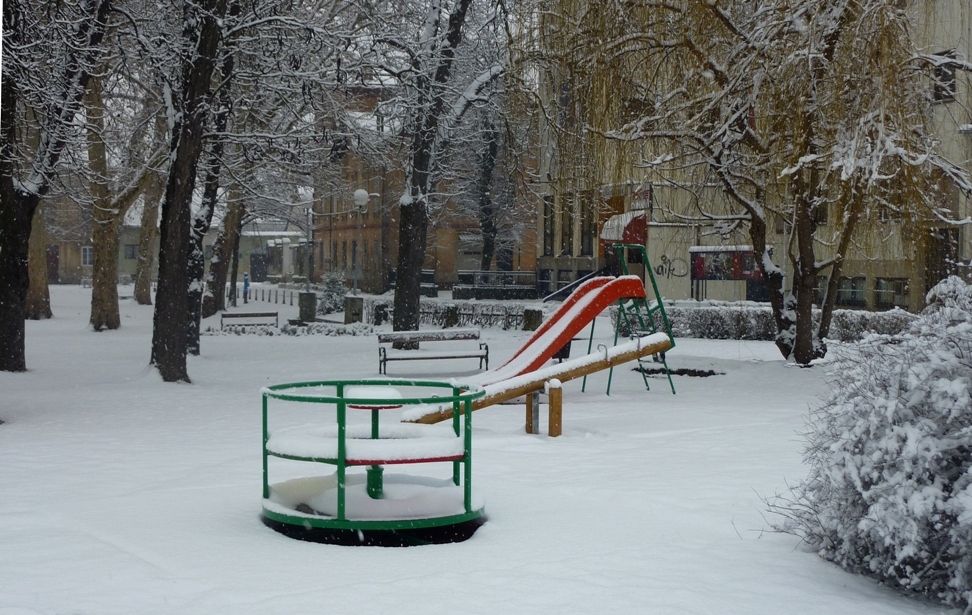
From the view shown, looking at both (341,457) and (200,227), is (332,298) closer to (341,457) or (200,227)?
(200,227)

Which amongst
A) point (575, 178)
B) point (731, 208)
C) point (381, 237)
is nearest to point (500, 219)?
point (381, 237)

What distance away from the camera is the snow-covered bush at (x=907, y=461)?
15.6 ft

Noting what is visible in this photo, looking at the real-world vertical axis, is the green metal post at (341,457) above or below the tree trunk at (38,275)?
below

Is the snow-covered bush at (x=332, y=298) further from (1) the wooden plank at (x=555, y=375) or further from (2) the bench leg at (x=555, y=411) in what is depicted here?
(2) the bench leg at (x=555, y=411)

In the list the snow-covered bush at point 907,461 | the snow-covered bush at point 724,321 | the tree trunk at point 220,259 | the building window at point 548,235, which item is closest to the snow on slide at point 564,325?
the snow-covered bush at point 907,461

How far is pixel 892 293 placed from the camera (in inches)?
1118

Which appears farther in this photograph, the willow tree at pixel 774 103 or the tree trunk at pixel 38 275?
the tree trunk at pixel 38 275

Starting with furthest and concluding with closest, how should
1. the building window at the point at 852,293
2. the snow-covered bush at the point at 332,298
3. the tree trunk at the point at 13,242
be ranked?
the snow-covered bush at the point at 332,298 → the building window at the point at 852,293 → the tree trunk at the point at 13,242

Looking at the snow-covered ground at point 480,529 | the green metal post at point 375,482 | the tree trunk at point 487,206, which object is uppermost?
the tree trunk at point 487,206

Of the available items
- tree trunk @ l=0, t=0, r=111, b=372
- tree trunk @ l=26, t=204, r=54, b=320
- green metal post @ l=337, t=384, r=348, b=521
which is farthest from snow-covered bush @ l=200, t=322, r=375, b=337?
green metal post @ l=337, t=384, r=348, b=521

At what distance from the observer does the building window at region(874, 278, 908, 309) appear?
28.5 meters

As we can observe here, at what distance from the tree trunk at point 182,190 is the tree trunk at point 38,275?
52.3 ft

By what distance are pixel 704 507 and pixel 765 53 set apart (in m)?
7.56

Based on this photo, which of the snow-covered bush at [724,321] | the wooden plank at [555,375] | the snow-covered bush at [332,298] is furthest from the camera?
the snow-covered bush at [332,298]
